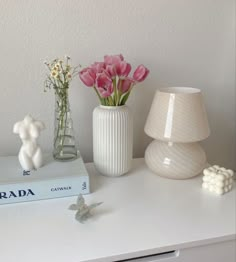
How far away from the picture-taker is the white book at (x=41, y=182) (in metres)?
0.74

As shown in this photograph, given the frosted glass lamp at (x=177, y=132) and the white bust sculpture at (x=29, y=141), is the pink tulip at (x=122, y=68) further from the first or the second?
the white bust sculpture at (x=29, y=141)

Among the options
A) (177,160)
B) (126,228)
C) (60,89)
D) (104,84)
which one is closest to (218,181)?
(177,160)

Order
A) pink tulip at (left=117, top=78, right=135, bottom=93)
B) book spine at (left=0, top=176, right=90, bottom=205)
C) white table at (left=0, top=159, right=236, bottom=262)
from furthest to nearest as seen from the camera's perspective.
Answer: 1. pink tulip at (left=117, top=78, right=135, bottom=93)
2. book spine at (left=0, top=176, right=90, bottom=205)
3. white table at (left=0, top=159, right=236, bottom=262)

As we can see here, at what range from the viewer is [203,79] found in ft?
3.67

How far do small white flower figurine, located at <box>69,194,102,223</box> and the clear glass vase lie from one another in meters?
0.20

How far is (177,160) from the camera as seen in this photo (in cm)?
87

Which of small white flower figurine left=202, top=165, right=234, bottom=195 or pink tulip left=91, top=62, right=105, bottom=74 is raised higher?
pink tulip left=91, top=62, right=105, bottom=74

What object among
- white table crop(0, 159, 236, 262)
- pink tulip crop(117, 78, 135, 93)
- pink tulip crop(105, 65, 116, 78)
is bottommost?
white table crop(0, 159, 236, 262)

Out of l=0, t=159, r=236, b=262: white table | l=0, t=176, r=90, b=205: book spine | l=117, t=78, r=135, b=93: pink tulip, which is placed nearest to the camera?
l=0, t=159, r=236, b=262: white table

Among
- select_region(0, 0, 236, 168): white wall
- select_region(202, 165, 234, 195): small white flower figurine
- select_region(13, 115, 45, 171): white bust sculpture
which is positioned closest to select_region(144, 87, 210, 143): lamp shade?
select_region(202, 165, 234, 195): small white flower figurine

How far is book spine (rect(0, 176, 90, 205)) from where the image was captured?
737 mm

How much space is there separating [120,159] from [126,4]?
506mm

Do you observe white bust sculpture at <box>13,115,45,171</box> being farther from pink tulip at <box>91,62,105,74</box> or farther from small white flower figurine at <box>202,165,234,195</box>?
small white flower figurine at <box>202,165,234,195</box>

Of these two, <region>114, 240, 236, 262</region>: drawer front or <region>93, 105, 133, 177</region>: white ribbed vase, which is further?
<region>93, 105, 133, 177</region>: white ribbed vase
